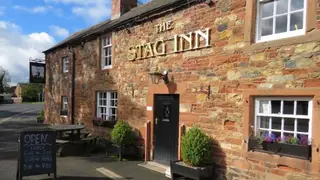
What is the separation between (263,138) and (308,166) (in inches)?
40.8

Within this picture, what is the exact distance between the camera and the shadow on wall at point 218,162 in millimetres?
7483

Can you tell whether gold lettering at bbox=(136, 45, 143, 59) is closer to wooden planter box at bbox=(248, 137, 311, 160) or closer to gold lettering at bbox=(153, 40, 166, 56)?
gold lettering at bbox=(153, 40, 166, 56)

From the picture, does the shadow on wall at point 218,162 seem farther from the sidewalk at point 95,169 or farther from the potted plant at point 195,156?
the sidewalk at point 95,169

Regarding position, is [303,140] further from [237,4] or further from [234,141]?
[237,4]

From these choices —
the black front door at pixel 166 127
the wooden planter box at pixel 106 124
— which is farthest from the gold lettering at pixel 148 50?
the wooden planter box at pixel 106 124

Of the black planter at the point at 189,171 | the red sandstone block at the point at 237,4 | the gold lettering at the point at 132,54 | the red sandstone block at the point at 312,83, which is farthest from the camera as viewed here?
the gold lettering at the point at 132,54

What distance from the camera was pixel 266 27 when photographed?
22.5 ft

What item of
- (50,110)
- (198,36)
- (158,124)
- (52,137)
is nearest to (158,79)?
(158,124)

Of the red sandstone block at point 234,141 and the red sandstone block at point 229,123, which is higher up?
the red sandstone block at point 229,123

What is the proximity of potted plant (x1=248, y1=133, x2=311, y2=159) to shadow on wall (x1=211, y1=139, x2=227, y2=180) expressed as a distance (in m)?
0.89

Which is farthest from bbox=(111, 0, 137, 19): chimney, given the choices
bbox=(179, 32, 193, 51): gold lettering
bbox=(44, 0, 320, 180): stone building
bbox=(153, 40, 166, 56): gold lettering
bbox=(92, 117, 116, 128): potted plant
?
bbox=(179, 32, 193, 51): gold lettering

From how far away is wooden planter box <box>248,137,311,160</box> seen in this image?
5918 millimetres

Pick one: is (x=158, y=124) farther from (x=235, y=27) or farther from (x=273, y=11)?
(x=273, y=11)

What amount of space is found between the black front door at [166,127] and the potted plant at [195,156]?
4.42 feet
